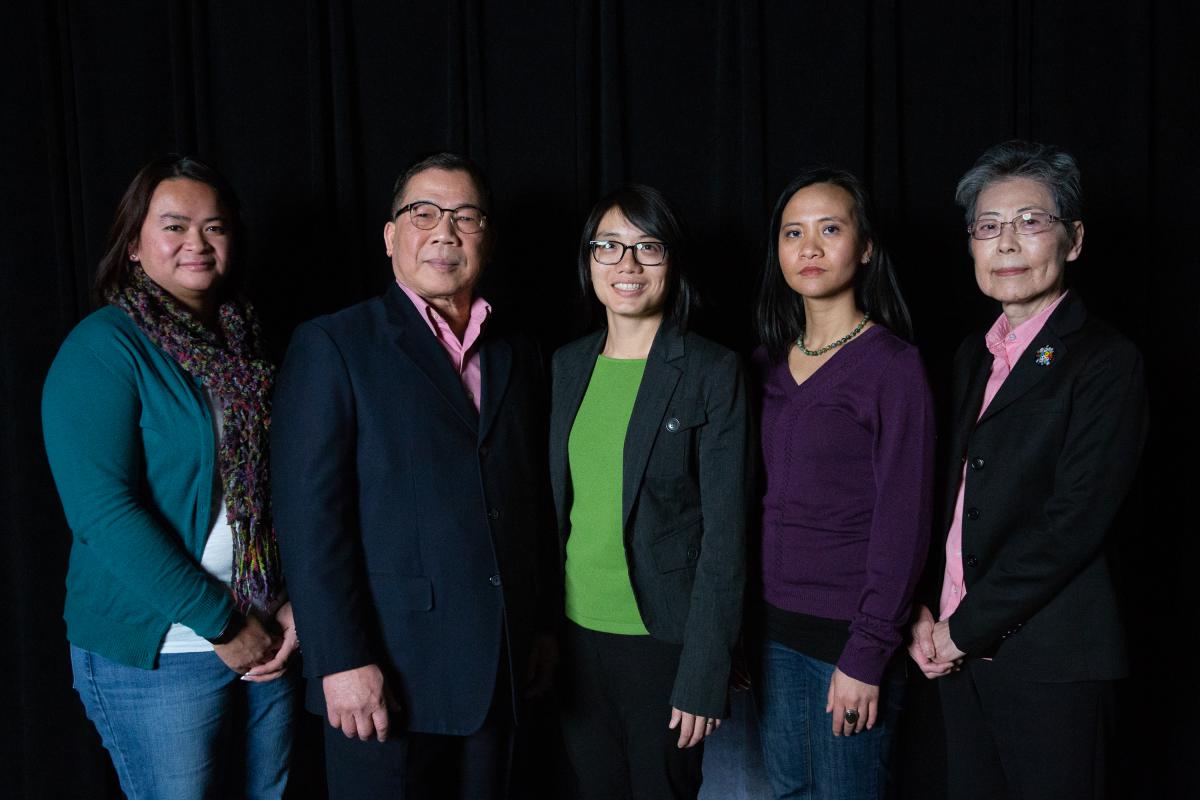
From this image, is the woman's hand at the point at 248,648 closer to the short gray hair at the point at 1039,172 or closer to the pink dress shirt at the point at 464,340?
the pink dress shirt at the point at 464,340

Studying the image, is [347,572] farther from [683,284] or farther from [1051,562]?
[1051,562]

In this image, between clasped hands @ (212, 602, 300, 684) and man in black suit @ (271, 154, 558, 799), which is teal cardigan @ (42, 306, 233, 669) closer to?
clasped hands @ (212, 602, 300, 684)

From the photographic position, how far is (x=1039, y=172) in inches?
63.0

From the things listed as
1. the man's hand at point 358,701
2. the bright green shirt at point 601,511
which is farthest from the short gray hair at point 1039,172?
the man's hand at point 358,701

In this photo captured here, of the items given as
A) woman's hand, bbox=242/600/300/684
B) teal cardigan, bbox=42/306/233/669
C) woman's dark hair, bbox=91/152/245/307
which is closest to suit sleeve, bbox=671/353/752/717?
woman's hand, bbox=242/600/300/684

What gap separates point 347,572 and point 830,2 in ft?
6.52

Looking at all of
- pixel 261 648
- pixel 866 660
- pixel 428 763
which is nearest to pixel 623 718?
pixel 428 763

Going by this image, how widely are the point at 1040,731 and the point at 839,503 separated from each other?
0.56 m

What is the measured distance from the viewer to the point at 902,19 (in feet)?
7.36

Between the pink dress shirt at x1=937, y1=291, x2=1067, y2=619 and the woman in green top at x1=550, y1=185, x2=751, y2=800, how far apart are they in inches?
18.3

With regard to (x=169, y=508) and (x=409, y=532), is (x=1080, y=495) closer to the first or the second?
(x=409, y=532)

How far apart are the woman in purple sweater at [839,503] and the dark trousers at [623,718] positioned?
25 cm

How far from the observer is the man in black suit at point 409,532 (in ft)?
4.65

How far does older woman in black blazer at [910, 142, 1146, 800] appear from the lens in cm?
144
